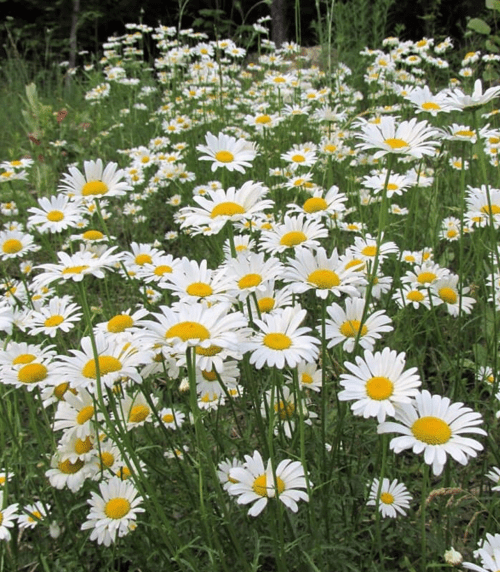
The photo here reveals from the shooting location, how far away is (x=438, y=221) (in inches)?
113

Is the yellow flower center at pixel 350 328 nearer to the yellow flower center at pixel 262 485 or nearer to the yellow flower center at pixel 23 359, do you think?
the yellow flower center at pixel 262 485

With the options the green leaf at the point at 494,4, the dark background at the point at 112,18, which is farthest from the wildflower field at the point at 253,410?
the dark background at the point at 112,18

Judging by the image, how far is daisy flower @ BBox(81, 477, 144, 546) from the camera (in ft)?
4.64

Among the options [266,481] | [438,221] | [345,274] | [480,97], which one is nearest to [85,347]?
[266,481]

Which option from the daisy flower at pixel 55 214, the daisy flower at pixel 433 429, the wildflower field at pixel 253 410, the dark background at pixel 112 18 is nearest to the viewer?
the daisy flower at pixel 433 429

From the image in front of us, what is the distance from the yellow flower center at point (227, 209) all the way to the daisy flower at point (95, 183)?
0.34 meters

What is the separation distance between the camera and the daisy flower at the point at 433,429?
1064mm

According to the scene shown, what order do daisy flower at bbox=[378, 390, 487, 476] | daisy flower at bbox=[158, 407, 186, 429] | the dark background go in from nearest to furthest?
daisy flower at bbox=[378, 390, 487, 476]
daisy flower at bbox=[158, 407, 186, 429]
the dark background

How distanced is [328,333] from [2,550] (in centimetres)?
99

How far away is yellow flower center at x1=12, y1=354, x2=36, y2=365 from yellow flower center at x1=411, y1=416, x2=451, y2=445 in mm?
981

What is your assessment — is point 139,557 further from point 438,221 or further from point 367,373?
point 438,221

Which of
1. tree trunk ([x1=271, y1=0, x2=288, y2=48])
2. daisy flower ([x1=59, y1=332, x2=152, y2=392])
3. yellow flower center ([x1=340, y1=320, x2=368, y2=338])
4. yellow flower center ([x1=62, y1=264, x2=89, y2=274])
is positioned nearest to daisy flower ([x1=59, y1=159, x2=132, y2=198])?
yellow flower center ([x1=62, y1=264, x2=89, y2=274])

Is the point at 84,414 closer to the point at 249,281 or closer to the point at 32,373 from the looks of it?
the point at 32,373

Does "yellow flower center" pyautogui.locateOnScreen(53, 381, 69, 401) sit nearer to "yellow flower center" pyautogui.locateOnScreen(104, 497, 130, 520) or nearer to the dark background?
"yellow flower center" pyautogui.locateOnScreen(104, 497, 130, 520)
